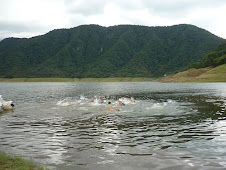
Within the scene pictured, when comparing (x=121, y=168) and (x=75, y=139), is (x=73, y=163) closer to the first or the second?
(x=121, y=168)

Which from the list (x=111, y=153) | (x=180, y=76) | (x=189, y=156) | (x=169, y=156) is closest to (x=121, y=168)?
(x=111, y=153)

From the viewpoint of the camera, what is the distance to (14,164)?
11.5 m

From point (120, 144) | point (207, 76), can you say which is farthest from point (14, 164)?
point (207, 76)

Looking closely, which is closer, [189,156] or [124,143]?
[189,156]

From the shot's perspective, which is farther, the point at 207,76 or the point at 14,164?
the point at 207,76

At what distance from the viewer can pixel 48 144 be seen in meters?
16.0

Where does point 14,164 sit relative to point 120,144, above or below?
above

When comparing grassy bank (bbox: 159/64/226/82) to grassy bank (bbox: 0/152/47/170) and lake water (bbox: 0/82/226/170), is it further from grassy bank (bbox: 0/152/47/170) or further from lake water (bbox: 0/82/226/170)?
grassy bank (bbox: 0/152/47/170)

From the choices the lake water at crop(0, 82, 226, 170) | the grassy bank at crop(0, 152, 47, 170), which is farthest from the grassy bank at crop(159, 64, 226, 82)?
the grassy bank at crop(0, 152, 47, 170)

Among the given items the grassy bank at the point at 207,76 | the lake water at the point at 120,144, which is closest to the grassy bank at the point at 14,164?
the lake water at the point at 120,144

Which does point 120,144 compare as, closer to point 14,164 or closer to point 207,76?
point 14,164

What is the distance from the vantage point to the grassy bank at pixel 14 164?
35.9 feet

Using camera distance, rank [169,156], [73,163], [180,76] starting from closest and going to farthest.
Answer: [73,163] < [169,156] < [180,76]

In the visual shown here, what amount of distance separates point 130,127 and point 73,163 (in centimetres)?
1016
